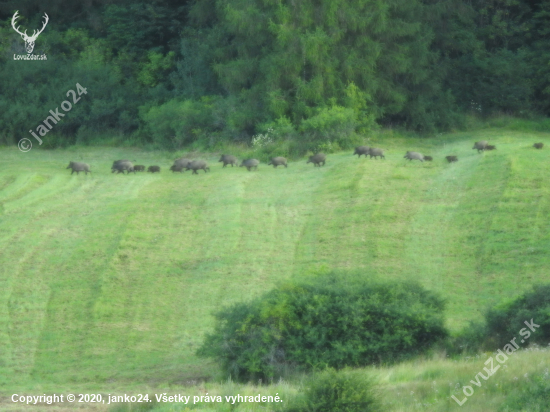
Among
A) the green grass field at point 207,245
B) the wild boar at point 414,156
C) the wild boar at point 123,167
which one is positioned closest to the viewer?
the green grass field at point 207,245

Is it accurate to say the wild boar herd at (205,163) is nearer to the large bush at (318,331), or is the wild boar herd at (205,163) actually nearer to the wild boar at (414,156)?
the wild boar at (414,156)

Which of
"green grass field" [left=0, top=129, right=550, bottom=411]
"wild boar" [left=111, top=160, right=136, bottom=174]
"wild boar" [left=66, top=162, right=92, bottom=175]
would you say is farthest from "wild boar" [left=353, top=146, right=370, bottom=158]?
"wild boar" [left=66, top=162, right=92, bottom=175]

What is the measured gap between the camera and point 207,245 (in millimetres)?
21984

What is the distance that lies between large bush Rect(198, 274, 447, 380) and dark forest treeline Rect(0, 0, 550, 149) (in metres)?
20.3

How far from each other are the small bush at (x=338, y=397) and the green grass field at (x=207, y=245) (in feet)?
14.9

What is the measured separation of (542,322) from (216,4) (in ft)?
101

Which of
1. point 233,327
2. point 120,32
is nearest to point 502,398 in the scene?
point 233,327

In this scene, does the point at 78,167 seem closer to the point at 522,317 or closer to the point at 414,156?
the point at 414,156

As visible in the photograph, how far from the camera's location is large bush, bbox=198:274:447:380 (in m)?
14.0

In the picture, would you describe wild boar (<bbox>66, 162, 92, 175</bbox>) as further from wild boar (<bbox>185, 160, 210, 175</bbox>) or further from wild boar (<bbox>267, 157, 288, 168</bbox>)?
wild boar (<bbox>267, 157, 288, 168</bbox>)

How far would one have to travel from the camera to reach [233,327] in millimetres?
14461

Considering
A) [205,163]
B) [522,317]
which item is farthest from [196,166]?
[522,317]

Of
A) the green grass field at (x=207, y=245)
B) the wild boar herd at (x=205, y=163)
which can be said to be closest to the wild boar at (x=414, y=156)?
the wild boar herd at (x=205, y=163)

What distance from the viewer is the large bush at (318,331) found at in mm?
13969
